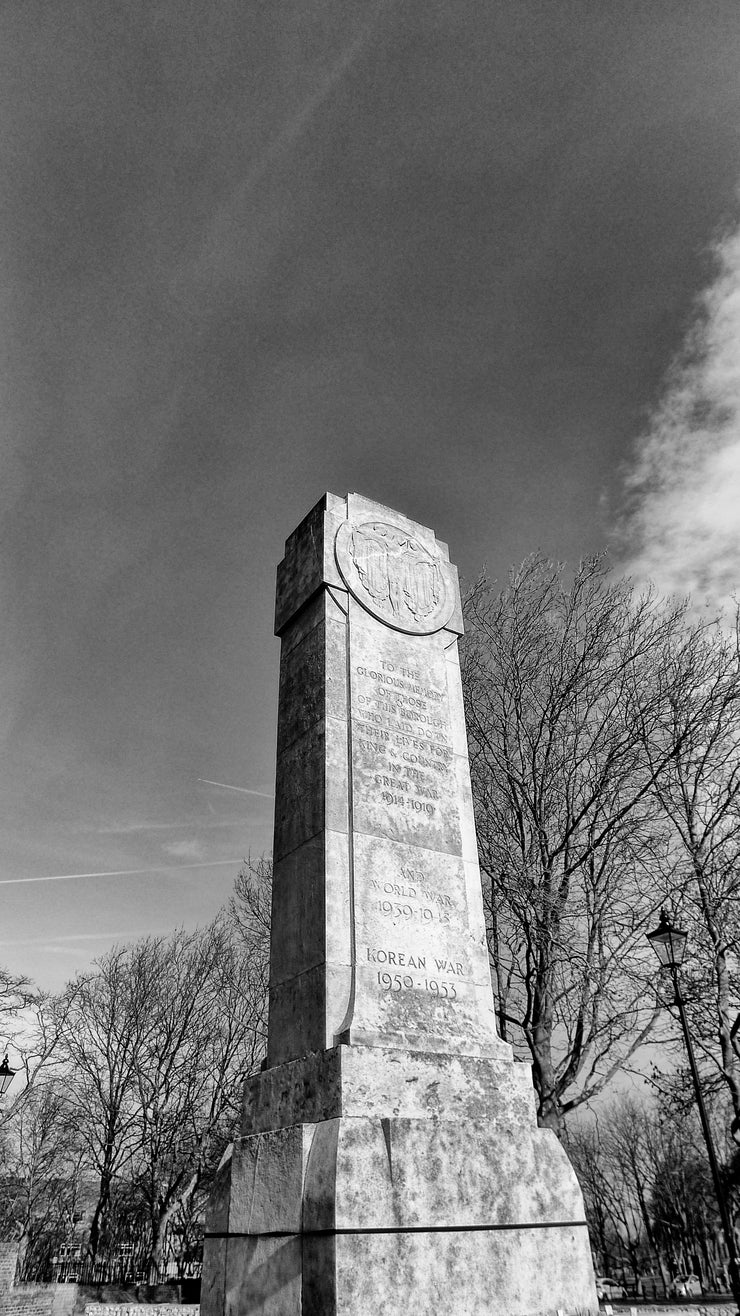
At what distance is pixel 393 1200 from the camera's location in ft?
14.9

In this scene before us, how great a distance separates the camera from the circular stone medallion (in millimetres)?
7410

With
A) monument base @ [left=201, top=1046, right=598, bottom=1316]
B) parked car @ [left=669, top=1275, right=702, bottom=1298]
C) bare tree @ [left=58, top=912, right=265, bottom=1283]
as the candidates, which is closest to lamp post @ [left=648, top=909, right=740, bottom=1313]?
monument base @ [left=201, top=1046, right=598, bottom=1316]

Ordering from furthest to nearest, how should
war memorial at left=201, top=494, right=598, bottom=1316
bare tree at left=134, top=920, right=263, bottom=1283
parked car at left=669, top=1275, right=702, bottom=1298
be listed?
parked car at left=669, top=1275, right=702, bottom=1298 < bare tree at left=134, top=920, right=263, bottom=1283 < war memorial at left=201, top=494, right=598, bottom=1316

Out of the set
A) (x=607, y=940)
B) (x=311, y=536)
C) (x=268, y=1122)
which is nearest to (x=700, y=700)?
(x=607, y=940)

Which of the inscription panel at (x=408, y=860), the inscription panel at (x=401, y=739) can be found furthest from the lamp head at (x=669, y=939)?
the inscription panel at (x=401, y=739)

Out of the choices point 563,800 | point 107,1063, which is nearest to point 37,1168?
point 107,1063

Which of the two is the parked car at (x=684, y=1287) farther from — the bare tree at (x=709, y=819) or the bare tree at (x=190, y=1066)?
the bare tree at (x=709, y=819)

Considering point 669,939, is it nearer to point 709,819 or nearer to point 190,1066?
point 709,819

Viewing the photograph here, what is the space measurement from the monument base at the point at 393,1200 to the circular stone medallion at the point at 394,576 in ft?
12.3

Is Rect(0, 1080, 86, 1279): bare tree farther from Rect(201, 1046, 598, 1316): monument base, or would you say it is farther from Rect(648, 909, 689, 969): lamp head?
Rect(201, 1046, 598, 1316): monument base

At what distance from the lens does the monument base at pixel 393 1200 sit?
173 inches

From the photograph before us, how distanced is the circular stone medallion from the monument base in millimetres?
3742

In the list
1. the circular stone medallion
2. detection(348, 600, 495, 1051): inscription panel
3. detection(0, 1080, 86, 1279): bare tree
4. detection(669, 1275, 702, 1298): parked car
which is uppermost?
the circular stone medallion

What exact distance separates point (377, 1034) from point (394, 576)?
13.4 feet
